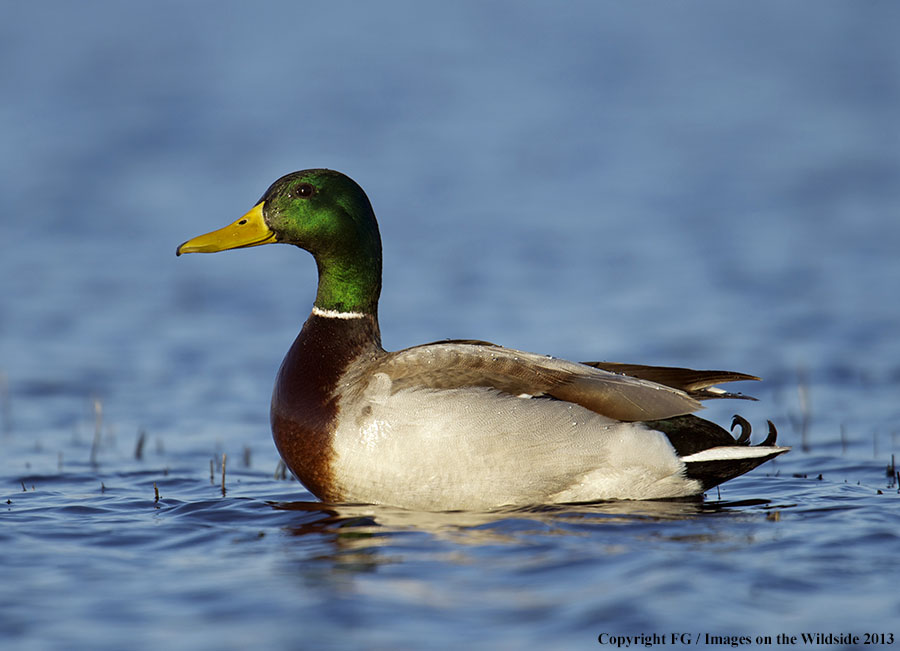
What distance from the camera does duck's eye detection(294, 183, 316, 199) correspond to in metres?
7.06

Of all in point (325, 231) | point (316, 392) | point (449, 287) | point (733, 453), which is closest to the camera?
point (733, 453)

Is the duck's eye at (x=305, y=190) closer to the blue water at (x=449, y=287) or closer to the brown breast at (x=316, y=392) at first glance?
the brown breast at (x=316, y=392)

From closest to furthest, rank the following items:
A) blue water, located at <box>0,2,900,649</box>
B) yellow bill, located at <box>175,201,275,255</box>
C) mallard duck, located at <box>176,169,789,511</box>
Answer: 1. blue water, located at <box>0,2,900,649</box>
2. mallard duck, located at <box>176,169,789,511</box>
3. yellow bill, located at <box>175,201,275,255</box>

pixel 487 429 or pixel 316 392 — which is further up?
pixel 316 392

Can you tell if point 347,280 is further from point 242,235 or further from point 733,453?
point 733,453

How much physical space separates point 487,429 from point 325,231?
156 cm

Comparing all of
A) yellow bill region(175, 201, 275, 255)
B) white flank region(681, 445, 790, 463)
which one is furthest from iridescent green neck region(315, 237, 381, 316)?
white flank region(681, 445, 790, 463)

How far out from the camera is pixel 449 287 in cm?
1329

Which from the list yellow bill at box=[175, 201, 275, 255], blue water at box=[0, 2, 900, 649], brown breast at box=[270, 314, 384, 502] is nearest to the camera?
blue water at box=[0, 2, 900, 649]

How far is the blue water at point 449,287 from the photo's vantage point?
5133 millimetres

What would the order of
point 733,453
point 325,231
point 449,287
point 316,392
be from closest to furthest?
point 733,453
point 316,392
point 325,231
point 449,287

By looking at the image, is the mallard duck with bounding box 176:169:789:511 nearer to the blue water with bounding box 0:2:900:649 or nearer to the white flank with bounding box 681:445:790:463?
the white flank with bounding box 681:445:790:463

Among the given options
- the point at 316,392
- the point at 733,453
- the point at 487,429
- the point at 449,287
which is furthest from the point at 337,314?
the point at 449,287

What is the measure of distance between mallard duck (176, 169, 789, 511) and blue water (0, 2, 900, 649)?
19 cm
